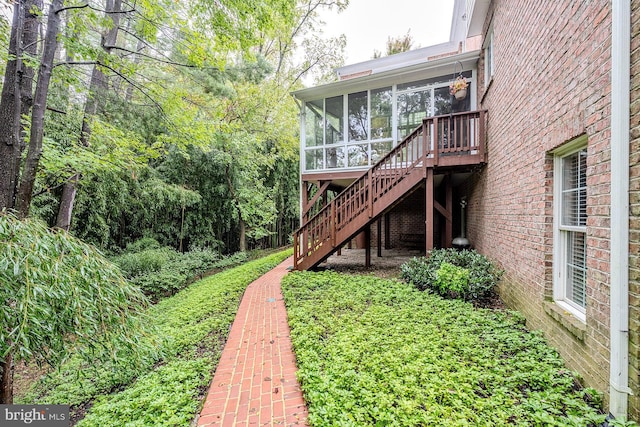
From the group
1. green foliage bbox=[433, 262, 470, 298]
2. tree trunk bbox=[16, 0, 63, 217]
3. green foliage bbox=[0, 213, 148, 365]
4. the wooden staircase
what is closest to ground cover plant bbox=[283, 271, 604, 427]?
green foliage bbox=[433, 262, 470, 298]

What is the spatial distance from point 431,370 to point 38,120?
486 cm

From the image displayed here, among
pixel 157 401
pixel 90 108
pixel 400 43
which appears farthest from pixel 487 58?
pixel 400 43

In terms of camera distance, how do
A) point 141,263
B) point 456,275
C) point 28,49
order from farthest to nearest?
1. point 141,263
2. point 456,275
3. point 28,49

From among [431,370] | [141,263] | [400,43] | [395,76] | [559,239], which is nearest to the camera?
[431,370]

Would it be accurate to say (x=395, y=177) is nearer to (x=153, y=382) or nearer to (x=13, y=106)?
(x=153, y=382)

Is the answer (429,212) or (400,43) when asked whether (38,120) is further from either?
(400,43)

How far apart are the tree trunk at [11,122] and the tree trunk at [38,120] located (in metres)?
0.09

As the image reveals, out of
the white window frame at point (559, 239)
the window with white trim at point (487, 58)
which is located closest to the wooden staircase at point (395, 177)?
the window with white trim at point (487, 58)

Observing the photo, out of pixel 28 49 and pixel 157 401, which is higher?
pixel 28 49

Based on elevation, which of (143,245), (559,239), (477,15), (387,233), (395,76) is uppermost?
(477,15)

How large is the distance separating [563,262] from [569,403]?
1.31 meters

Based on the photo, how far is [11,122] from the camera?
3.00m

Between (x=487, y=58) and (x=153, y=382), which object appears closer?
(x=153, y=382)

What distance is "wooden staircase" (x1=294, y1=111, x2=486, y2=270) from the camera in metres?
5.54
